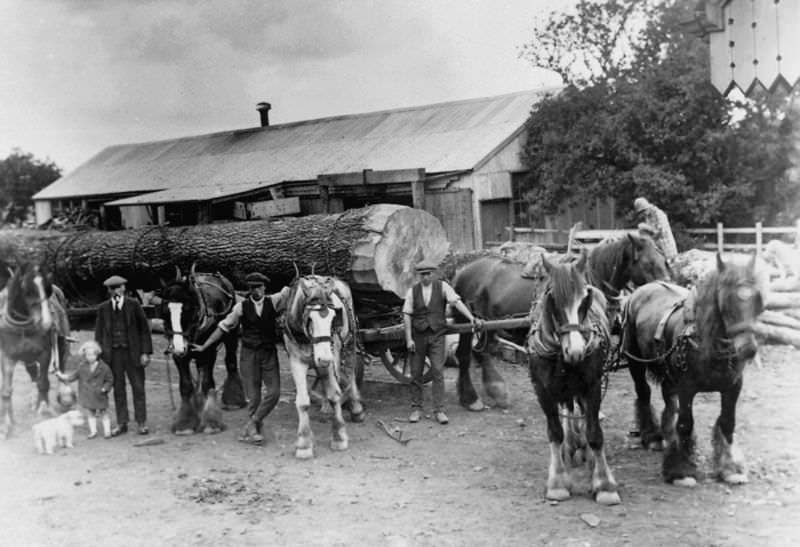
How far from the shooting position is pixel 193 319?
884cm

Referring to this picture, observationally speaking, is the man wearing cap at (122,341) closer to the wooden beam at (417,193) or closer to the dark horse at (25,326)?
the dark horse at (25,326)

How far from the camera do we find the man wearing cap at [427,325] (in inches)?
348

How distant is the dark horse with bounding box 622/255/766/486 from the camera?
5.63 m

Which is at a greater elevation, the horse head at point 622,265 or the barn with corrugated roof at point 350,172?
the barn with corrugated roof at point 350,172

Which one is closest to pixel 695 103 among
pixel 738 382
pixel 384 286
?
pixel 384 286

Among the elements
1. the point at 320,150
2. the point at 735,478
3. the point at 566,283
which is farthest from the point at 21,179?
the point at 735,478

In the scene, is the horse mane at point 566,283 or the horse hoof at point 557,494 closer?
the horse mane at point 566,283

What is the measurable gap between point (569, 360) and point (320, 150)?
17789 mm

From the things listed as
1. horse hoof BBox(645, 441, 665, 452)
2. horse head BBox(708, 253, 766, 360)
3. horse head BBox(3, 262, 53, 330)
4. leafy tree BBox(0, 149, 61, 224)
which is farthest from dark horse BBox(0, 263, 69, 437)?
leafy tree BBox(0, 149, 61, 224)

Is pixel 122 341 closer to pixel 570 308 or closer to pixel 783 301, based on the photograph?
pixel 570 308

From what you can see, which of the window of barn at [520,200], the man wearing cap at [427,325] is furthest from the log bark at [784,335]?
the window of barn at [520,200]

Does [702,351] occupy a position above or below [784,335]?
above

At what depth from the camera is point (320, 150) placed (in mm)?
22562

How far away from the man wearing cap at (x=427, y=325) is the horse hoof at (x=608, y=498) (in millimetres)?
3005
